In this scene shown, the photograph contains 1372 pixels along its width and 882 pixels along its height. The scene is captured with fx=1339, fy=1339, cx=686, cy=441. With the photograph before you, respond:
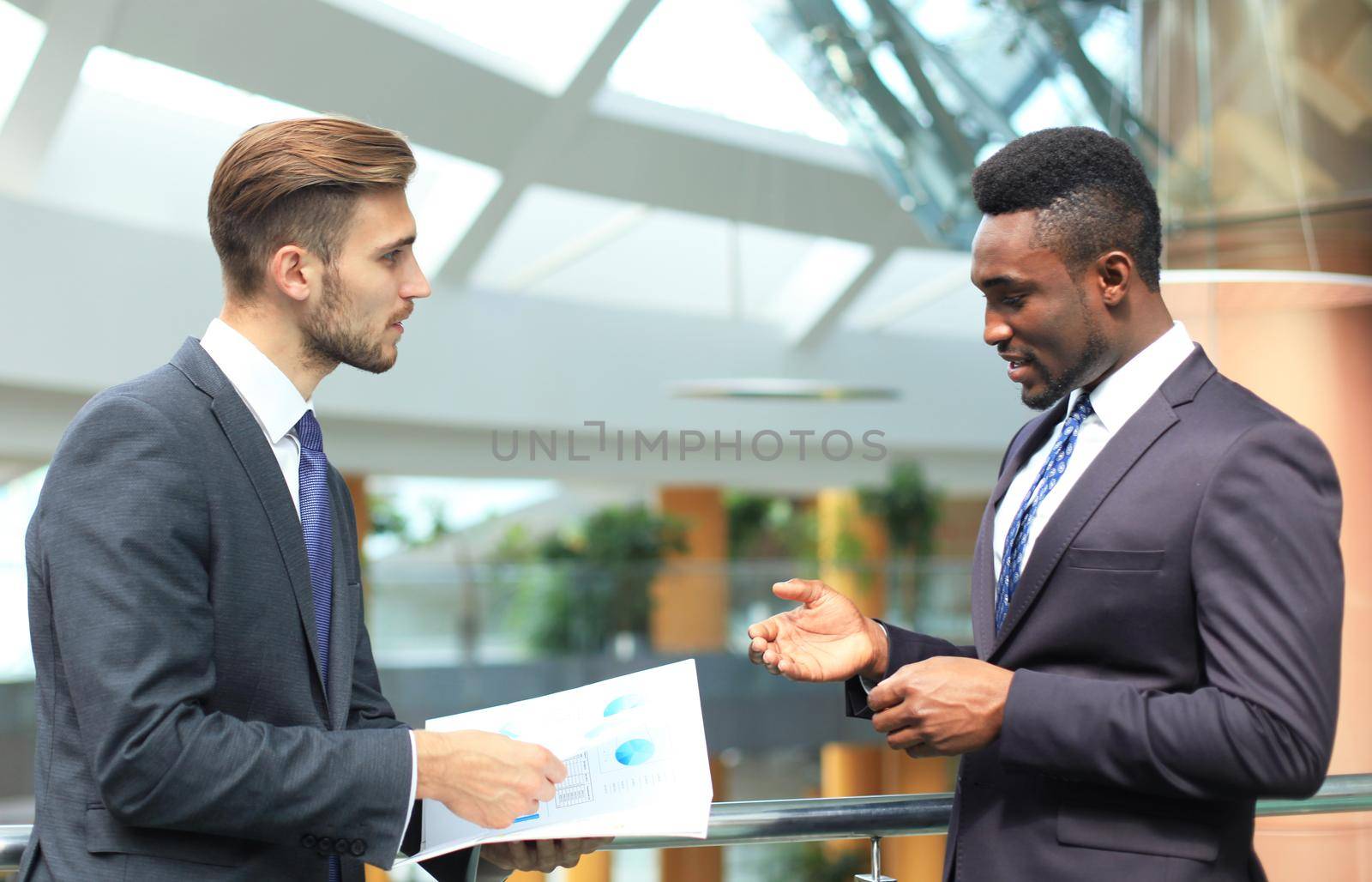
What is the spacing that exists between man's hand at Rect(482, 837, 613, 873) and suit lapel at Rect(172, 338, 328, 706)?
0.35 meters

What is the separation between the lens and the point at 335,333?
172 centimetres

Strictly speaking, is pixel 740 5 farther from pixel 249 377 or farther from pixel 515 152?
pixel 249 377

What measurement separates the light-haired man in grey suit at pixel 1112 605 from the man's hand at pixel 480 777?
1.13 ft

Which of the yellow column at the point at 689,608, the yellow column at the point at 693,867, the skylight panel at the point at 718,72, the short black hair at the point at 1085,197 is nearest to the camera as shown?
the short black hair at the point at 1085,197

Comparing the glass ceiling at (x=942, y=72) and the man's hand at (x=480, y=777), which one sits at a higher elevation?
the glass ceiling at (x=942, y=72)

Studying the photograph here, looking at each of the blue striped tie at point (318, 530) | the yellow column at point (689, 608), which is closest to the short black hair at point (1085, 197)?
the blue striped tie at point (318, 530)

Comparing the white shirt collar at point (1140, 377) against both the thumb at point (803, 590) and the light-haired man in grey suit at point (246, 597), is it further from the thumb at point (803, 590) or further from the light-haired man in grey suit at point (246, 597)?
the light-haired man in grey suit at point (246, 597)

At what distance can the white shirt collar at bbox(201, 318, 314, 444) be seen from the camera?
5.44ft

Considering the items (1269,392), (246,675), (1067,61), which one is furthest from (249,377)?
(1067,61)

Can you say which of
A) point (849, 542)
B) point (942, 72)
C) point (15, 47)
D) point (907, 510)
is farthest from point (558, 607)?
point (849, 542)

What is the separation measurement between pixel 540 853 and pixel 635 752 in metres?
0.23

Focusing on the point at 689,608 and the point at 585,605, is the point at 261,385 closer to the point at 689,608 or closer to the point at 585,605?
the point at 585,605

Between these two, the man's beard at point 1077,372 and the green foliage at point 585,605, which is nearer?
the man's beard at point 1077,372

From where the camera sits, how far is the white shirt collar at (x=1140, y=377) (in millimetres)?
1618
